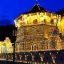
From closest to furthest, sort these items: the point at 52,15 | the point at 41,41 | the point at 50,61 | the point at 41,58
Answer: the point at 50,61, the point at 41,58, the point at 41,41, the point at 52,15

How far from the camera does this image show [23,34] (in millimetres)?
56250

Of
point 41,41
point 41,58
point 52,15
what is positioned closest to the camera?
point 41,58

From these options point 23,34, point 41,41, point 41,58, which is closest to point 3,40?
point 23,34

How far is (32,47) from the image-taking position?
54.8m

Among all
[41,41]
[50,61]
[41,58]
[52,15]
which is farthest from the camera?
[52,15]

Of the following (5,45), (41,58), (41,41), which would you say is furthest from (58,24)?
(41,58)

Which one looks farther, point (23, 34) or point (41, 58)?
point (23, 34)

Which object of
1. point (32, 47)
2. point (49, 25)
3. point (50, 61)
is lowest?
point (50, 61)

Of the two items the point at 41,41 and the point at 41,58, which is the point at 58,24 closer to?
the point at 41,41

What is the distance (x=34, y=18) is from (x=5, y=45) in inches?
317

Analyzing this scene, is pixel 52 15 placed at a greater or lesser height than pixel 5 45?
greater

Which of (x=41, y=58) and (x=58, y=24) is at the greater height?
(x=58, y=24)

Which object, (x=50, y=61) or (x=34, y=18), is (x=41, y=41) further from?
(x=50, y=61)

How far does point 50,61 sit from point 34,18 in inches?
927
